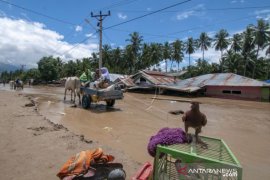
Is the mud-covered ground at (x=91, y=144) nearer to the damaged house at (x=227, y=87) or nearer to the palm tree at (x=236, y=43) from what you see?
the damaged house at (x=227, y=87)

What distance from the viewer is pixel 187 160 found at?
2.37 m

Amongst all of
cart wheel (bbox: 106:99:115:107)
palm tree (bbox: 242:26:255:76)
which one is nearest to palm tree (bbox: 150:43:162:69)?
palm tree (bbox: 242:26:255:76)

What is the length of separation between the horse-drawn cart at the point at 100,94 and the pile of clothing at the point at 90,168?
25.5 ft

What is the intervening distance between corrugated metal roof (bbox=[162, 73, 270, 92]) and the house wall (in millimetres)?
608

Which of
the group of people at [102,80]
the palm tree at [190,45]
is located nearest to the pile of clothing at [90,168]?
the group of people at [102,80]

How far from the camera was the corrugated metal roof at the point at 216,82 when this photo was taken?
26.3m

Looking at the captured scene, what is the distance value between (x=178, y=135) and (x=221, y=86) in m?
27.3

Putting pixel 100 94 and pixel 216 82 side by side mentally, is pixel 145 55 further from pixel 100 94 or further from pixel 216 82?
pixel 100 94

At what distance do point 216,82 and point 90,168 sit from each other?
2803 cm

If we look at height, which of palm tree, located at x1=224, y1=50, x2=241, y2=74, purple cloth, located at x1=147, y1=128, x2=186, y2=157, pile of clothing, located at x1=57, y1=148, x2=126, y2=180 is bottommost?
pile of clothing, located at x1=57, y1=148, x2=126, y2=180

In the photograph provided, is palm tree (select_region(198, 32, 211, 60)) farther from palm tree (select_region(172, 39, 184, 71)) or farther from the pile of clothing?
the pile of clothing

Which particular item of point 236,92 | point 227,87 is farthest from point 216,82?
point 236,92

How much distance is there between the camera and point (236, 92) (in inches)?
1073

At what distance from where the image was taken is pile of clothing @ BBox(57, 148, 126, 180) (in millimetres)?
3072
